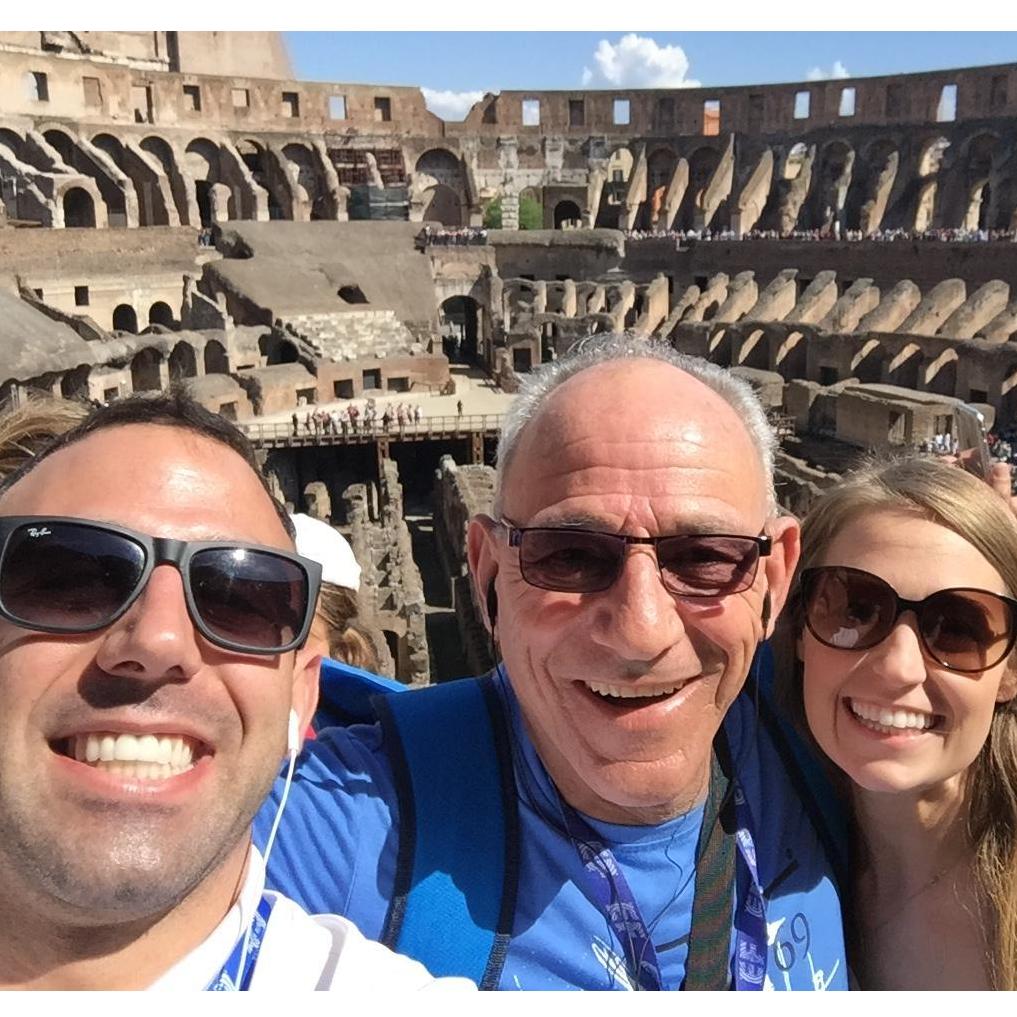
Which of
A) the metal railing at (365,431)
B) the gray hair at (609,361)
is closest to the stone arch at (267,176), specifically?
the metal railing at (365,431)

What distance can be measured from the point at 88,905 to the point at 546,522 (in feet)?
3.65

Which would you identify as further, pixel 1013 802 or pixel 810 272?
pixel 810 272

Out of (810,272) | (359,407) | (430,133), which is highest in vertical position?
(430,133)

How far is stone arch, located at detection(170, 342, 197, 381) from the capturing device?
25297 mm

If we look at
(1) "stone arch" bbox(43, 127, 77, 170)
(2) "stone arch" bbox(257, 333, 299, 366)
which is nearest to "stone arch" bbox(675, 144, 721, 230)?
(2) "stone arch" bbox(257, 333, 299, 366)

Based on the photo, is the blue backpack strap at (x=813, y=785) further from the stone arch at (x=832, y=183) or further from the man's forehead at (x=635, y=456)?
the stone arch at (x=832, y=183)

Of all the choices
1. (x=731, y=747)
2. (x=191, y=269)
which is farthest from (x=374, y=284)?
(x=731, y=747)

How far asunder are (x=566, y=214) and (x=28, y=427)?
39.9 metres

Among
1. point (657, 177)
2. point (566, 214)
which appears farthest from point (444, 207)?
point (657, 177)

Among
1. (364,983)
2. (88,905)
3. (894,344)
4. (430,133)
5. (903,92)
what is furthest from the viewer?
(430,133)

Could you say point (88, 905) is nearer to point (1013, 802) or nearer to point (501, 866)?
point (501, 866)

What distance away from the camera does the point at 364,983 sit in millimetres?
1612

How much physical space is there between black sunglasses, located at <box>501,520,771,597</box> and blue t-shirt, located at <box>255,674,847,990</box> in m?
0.49

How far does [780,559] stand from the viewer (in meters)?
2.22
